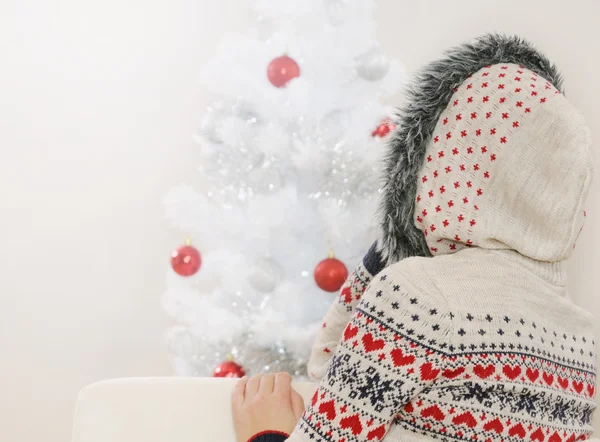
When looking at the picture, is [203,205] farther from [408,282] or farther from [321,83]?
[408,282]

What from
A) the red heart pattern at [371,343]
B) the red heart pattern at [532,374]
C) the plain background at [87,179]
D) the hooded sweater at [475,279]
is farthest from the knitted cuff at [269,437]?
the plain background at [87,179]

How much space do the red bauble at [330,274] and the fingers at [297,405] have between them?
20.7 inches

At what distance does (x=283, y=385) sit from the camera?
1.04m

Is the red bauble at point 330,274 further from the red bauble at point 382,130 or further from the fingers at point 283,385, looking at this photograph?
the fingers at point 283,385

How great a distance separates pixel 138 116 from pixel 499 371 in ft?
5.42

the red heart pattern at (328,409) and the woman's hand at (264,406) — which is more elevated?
the red heart pattern at (328,409)

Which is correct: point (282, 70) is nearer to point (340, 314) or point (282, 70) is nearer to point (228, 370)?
point (340, 314)

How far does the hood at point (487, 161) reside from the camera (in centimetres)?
88

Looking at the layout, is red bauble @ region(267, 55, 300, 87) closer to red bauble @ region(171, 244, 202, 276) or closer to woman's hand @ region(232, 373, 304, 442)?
red bauble @ region(171, 244, 202, 276)

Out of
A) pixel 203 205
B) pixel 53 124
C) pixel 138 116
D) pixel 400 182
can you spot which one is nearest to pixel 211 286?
pixel 203 205

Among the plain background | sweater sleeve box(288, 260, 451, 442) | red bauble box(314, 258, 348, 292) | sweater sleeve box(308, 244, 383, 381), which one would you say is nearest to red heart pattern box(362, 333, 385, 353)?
sweater sleeve box(288, 260, 451, 442)

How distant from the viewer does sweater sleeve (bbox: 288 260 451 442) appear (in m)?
0.76

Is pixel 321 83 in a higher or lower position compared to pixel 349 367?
higher

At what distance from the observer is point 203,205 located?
162cm
